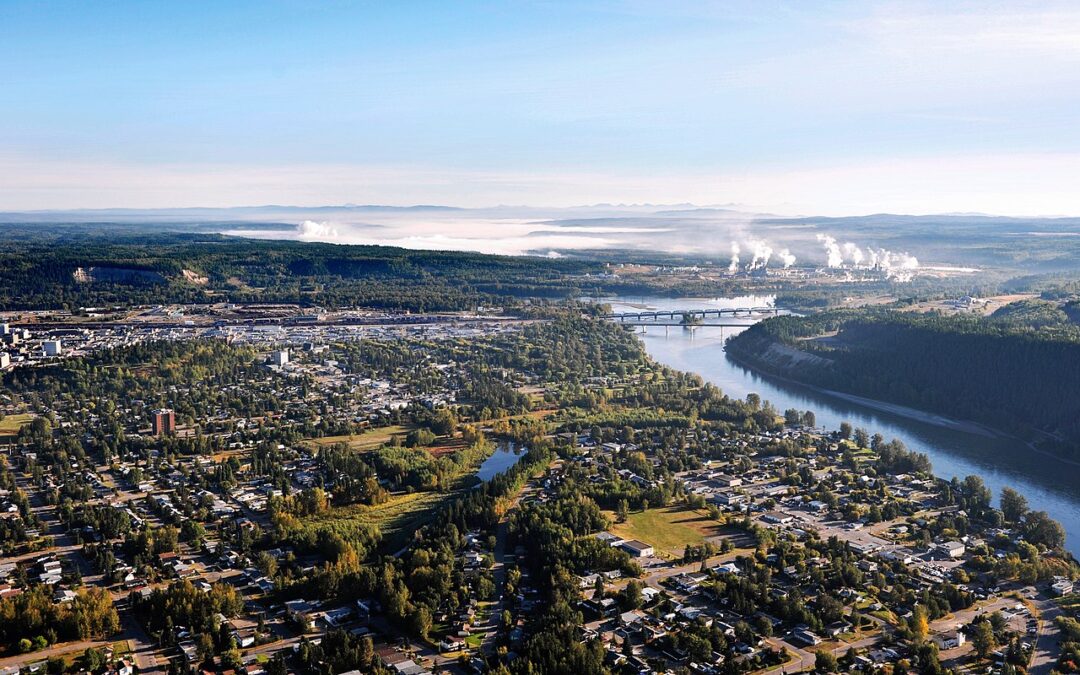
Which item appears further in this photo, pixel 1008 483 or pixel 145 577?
pixel 1008 483

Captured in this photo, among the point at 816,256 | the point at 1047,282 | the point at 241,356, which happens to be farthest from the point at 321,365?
the point at 816,256

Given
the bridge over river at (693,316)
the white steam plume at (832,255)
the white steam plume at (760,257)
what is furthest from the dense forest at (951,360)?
the white steam plume at (832,255)

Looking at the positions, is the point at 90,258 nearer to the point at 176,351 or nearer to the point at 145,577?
the point at 176,351

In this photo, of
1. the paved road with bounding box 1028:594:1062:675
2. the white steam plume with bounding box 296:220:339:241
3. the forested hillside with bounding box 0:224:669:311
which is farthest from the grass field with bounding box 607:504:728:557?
the white steam plume with bounding box 296:220:339:241

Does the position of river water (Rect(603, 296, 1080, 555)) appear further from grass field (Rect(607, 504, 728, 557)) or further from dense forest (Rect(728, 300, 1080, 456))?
grass field (Rect(607, 504, 728, 557))

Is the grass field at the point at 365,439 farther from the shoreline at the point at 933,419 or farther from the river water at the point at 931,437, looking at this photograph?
the shoreline at the point at 933,419

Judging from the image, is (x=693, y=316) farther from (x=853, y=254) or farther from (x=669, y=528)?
(x=853, y=254)

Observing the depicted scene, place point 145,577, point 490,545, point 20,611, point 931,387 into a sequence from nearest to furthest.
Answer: point 20,611 → point 145,577 → point 490,545 → point 931,387

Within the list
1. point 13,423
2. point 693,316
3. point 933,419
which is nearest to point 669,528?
point 933,419
